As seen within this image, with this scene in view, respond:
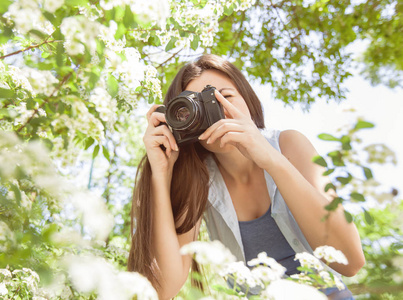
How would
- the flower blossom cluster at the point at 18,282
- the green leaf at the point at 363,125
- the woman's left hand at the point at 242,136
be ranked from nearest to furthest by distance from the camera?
the green leaf at the point at 363,125, the flower blossom cluster at the point at 18,282, the woman's left hand at the point at 242,136

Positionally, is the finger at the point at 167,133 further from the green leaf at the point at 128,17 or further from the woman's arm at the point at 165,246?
the green leaf at the point at 128,17

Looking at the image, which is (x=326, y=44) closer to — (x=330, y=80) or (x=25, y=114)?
(x=330, y=80)

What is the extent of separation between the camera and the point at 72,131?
0.62m

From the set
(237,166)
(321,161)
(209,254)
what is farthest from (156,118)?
(321,161)

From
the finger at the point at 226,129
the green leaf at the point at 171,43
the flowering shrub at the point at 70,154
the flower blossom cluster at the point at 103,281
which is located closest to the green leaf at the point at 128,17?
the flowering shrub at the point at 70,154

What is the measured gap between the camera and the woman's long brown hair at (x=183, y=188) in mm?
1120

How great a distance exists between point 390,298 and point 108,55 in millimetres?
645

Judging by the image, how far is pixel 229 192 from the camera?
1.44 m

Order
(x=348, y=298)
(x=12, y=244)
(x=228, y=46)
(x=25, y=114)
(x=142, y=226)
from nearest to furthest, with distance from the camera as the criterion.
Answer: (x=12, y=244), (x=25, y=114), (x=348, y=298), (x=142, y=226), (x=228, y=46)

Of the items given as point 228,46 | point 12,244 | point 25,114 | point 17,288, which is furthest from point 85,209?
point 228,46

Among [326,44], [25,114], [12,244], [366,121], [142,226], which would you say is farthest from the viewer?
[326,44]

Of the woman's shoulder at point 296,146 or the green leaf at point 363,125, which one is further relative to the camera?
the woman's shoulder at point 296,146

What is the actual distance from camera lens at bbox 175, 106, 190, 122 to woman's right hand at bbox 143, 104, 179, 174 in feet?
0.27

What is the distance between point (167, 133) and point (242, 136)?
288 mm
